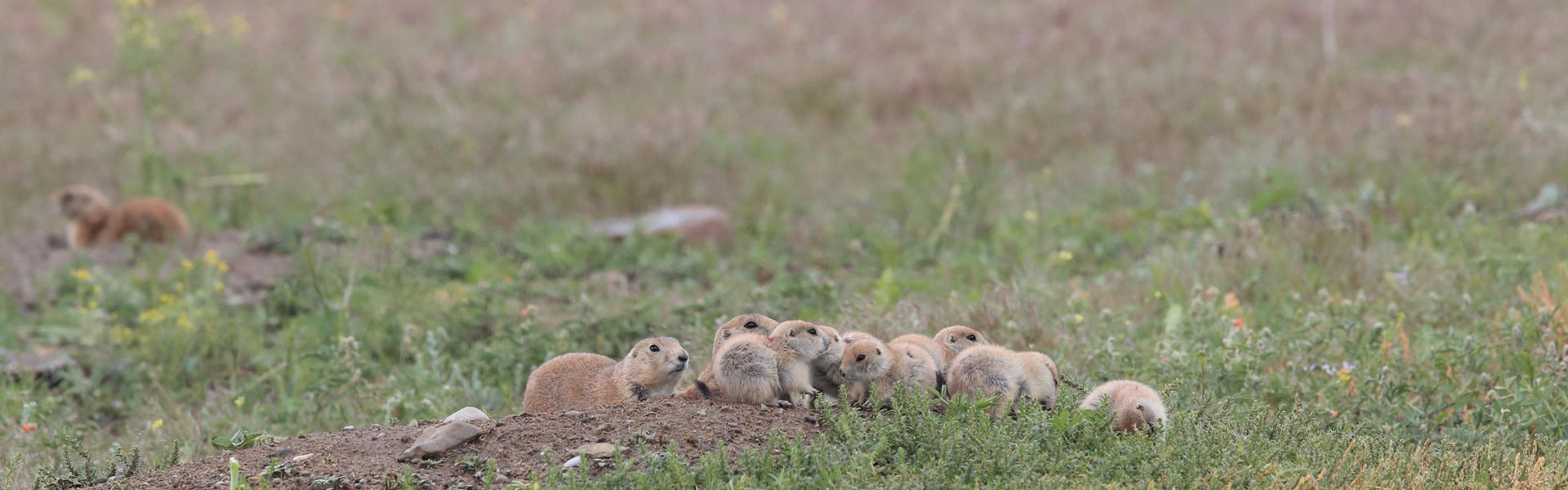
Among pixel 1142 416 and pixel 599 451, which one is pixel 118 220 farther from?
pixel 1142 416

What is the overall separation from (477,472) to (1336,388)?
3961 mm

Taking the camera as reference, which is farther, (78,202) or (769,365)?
(78,202)

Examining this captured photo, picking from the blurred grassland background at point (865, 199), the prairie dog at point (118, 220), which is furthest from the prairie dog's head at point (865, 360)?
the prairie dog at point (118, 220)

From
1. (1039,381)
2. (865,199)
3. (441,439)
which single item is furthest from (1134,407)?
(865,199)

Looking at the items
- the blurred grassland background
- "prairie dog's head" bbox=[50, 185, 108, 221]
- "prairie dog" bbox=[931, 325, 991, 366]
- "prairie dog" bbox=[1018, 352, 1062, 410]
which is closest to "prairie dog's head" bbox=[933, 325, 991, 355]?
"prairie dog" bbox=[931, 325, 991, 366]

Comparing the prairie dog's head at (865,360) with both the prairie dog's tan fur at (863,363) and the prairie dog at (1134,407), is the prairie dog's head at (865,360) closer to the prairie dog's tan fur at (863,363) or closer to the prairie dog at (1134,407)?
the prairie dog's tan fur at (863,363)

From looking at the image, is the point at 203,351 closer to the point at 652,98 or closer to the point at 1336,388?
the point at 1336,388

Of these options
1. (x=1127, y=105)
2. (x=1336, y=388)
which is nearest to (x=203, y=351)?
(x=1336, y=388)

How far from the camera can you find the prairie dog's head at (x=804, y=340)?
A: 510 cm

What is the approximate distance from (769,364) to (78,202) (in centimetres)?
872

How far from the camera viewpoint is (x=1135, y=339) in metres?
7.43

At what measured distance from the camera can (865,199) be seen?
12.0 meters

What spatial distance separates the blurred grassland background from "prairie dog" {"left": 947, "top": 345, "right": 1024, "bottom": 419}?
1.57ft

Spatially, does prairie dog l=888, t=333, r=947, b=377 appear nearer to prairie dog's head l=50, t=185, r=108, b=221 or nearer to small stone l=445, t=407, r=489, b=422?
small stone l=445, t=407, r=489, b=422
